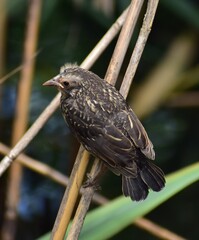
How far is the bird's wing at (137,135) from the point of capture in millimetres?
2824

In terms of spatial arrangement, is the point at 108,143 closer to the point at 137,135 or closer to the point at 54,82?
the point at 137,135

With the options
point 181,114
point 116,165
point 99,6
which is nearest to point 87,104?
point 116,165

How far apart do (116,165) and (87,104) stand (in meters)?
0.33

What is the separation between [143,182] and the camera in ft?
9.29

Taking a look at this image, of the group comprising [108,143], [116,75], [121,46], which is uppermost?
[121,46]

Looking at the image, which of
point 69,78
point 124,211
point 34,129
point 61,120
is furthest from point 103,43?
point 61,120

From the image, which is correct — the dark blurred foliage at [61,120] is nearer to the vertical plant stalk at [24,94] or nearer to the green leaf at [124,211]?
the vertical plant stalk at [24,94]

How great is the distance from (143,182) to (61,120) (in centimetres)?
170

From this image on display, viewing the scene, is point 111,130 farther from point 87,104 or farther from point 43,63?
point 43,63

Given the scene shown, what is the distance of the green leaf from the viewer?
254cm

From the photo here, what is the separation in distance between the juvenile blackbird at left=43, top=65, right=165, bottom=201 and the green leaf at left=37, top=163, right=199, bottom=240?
8 cm

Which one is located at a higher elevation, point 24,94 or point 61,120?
point 24,94

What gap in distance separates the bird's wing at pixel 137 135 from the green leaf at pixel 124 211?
18 cm

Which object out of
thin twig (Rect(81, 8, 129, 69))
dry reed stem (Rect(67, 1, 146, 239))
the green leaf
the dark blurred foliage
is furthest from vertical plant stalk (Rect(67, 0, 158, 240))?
the dark blurred foliage
